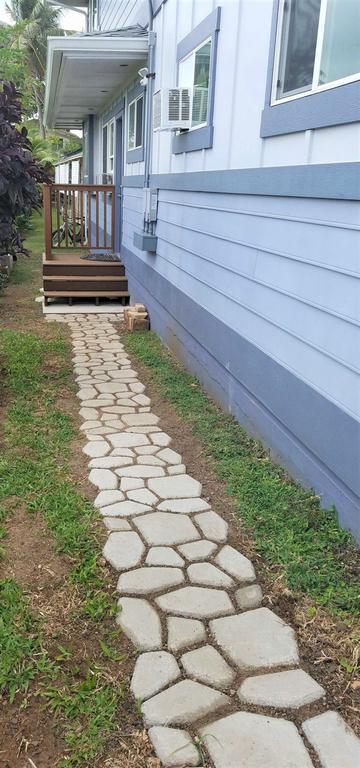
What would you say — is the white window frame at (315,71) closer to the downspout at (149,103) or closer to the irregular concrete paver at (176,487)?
the irregular concrete paver at (176,487)

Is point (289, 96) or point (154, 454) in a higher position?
point (289, 96)

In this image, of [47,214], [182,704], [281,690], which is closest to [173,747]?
[182,704]

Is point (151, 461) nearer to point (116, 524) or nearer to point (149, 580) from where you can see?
point (116, 524)

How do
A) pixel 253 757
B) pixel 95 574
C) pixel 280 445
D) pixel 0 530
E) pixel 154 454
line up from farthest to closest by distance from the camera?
pixel 154 454 < pixel 280 445 < pixel 0 530 < pixel 95 574 < pixel 253 757

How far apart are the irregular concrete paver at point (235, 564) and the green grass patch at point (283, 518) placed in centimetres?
11

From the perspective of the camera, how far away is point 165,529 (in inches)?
118

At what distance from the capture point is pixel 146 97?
723 centimetres

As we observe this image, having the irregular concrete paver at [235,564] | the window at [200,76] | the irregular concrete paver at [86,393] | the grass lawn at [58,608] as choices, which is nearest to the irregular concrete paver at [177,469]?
the grass lawn at [58,608]

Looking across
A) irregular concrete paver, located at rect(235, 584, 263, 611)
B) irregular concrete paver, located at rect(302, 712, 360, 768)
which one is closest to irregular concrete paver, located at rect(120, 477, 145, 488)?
irregular concrete paver, located at rect(235, 584, 263, 611)

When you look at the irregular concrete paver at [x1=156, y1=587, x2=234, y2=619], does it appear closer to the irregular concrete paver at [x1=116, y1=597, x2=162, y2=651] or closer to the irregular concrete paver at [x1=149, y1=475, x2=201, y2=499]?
the irregular concrete paver at [x1=116, y1=597, x2=162, y2=651]

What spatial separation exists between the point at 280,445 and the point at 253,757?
6.32 ft

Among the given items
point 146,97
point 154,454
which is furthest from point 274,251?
point 146,97

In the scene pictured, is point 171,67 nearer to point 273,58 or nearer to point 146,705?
point 273,58

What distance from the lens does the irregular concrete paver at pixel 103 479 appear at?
340cm
